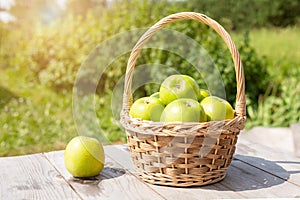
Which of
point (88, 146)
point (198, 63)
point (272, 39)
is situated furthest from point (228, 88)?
point (272, 39)

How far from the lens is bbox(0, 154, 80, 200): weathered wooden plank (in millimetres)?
1573

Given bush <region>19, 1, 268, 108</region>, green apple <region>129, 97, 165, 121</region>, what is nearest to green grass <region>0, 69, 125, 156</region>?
bush <region>19, 1, 268, 108</region>

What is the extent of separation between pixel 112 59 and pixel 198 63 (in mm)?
1150

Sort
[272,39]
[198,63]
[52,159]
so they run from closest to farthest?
[52,159] < [198,63] < [272,39]

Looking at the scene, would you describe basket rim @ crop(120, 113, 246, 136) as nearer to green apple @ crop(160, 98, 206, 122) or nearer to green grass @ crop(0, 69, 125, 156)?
→ green apple @ crop(160, 98, 206, 122)

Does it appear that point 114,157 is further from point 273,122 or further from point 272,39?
point 272,39

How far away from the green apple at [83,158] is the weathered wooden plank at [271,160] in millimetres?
652

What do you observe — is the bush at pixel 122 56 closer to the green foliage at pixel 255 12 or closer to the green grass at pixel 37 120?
the green grass at pixel 37 120

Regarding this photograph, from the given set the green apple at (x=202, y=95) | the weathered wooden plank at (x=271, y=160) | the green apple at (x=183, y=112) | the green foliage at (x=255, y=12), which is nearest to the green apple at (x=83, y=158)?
the green apple at (x=183, y=112)

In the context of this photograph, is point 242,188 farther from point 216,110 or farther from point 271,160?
point 271,160

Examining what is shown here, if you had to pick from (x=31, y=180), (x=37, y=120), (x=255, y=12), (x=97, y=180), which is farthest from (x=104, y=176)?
(x=255, y=12)

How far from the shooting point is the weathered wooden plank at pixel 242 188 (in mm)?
1553

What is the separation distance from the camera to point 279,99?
174 inches

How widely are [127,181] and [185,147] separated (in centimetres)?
30
